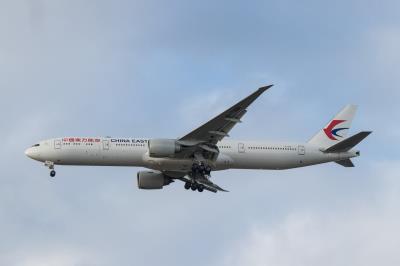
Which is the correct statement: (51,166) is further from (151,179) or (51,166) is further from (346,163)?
(346,163)

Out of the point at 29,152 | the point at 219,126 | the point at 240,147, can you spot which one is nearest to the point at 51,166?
the point at 29,152

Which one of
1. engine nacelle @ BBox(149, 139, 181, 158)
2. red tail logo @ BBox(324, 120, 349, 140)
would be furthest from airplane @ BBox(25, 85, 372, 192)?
red tail logo @ BBox(324, 120, 349, 140)

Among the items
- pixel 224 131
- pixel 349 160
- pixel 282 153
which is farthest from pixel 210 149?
pixel 349 160

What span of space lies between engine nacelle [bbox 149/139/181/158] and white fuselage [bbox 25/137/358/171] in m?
1.09

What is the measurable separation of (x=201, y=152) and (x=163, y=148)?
3244 millimetres

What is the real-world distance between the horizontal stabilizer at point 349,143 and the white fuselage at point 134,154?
836 millimetres

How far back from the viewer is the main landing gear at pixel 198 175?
67188 mm

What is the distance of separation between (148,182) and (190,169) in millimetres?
5607

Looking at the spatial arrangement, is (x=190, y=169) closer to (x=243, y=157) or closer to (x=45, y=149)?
(x=243, y=157)

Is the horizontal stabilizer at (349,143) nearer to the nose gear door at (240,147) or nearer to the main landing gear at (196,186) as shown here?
the nose gear door at (240,147)

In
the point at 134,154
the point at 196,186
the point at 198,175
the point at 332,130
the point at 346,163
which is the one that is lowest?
the point at 196,186

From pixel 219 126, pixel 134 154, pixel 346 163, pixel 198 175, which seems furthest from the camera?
pixel 346 163

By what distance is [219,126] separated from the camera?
64938mm

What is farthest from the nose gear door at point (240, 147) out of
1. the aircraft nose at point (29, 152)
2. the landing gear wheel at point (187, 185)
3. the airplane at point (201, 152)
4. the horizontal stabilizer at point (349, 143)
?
the aircraft nose at point (29, 152)
